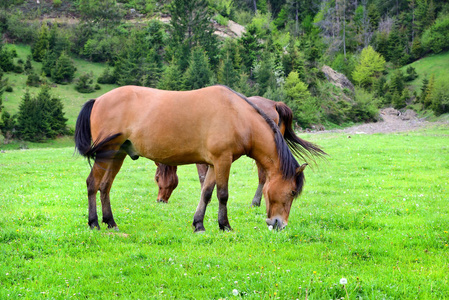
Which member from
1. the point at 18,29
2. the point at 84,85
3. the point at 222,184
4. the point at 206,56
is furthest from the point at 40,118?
the point at 222,184

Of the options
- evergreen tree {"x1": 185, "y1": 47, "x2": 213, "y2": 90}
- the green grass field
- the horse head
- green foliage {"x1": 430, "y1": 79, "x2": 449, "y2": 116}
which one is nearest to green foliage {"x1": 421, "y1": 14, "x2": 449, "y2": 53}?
green foliage {"x1": 430, "y1": 79, "x2": 449, "y2": 116}

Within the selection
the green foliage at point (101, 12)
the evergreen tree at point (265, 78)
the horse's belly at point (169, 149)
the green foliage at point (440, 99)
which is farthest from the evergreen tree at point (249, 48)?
the horse's belly at point (169, 149)

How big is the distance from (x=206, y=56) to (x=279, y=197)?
54.1 meters

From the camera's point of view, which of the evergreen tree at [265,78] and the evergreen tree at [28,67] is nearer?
the evergreen tree at [265,78]

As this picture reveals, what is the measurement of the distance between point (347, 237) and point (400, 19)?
117m

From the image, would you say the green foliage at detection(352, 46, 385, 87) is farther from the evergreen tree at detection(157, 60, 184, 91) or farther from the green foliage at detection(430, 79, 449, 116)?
the evergreen tree at detection(157, 60, 184, 91)

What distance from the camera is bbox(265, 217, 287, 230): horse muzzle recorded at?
7289 mm

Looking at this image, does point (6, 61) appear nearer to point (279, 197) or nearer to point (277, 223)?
point (279, 197)

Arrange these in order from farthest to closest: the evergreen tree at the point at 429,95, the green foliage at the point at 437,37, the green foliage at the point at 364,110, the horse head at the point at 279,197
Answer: the green foliage at the point at 437,37 < the evergreen tree at the point at 429,95 < the green foliage at the point at 364,110 < the horse head at the point at 279,197

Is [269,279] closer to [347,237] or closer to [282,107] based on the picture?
[347,237]

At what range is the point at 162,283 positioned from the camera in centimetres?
464

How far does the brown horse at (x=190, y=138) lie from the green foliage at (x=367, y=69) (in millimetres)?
77081

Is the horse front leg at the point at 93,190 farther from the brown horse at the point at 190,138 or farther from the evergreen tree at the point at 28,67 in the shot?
the evergreen tree at the point at 28,67

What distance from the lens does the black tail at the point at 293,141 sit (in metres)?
8.45
